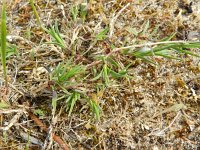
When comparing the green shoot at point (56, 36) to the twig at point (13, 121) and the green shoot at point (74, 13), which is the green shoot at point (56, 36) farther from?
the twig at point (13, 121)

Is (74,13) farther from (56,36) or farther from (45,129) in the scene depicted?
(45,129)

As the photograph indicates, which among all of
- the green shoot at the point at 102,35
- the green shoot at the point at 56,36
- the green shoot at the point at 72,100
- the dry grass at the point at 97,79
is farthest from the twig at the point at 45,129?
the green shoot at the point at 102,35

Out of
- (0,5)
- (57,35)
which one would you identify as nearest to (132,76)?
(57,35)

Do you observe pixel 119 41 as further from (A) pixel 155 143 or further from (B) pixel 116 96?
(A) pixel 155 143

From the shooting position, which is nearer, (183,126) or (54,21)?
(183,126)

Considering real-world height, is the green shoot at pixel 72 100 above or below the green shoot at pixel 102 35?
below

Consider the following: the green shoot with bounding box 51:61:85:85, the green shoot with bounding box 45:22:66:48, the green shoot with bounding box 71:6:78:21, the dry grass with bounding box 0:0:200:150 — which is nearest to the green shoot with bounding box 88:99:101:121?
the dry grass with bounding box 0:0:200:150

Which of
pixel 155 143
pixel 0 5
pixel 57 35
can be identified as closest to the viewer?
pixel 155 143

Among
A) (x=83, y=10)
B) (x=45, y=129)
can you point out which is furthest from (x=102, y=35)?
(x=45, y=129)

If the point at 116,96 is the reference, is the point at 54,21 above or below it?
above

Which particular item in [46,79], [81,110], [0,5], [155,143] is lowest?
[155,143]
